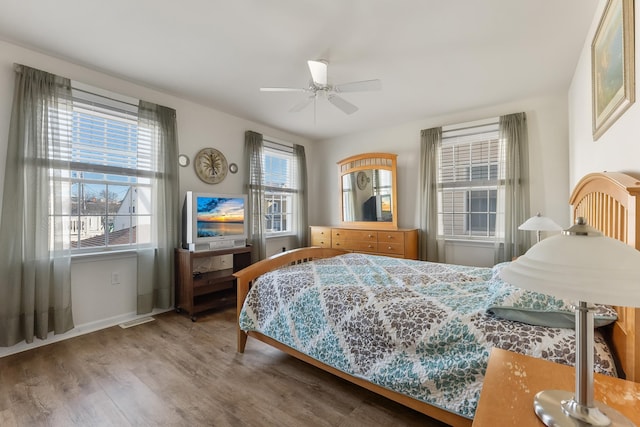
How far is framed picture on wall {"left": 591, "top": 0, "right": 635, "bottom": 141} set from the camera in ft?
4.48

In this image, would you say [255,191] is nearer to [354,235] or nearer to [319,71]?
[354,235]

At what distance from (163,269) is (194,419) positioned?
6.64 feet

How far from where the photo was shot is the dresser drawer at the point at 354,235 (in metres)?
4.34

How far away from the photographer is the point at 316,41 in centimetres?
233

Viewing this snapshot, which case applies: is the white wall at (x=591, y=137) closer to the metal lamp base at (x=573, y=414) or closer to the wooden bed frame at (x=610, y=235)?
the wooden bed frame at (x=610, y=235)

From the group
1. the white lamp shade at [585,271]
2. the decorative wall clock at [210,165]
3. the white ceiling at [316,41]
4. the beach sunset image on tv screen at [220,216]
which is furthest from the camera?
the decorative wall clock at [210,165]

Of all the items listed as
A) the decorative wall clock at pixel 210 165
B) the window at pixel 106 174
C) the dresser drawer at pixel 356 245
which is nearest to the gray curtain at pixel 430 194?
the dresser drawer at pixel 356 245

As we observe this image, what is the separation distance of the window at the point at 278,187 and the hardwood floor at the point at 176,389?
2.50 m

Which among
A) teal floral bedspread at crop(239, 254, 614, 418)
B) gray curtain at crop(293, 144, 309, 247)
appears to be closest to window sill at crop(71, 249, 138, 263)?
teal floral bedspread at crop(239, 254, 614, 418)

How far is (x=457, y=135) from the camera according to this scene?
403cm

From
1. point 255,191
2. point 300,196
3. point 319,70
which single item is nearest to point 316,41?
point 319,70

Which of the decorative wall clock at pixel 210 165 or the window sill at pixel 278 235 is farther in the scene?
the window sill at pixel 278 235

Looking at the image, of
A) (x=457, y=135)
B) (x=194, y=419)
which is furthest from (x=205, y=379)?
(x=457, y=135)

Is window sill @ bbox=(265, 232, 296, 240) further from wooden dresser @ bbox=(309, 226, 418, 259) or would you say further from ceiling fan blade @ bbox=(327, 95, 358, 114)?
ceiling fan blade @ bbox=(327, 95, 358, 114)
